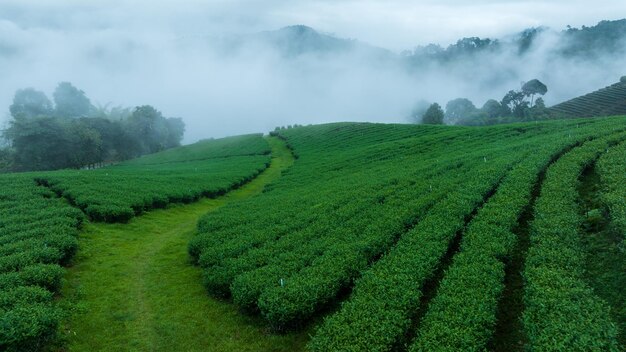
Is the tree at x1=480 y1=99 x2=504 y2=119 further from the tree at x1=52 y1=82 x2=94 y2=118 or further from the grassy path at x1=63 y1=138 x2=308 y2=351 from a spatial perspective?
the tree at x1=52 y1=82 x2=94 y2=118

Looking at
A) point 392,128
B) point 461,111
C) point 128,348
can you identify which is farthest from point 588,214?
point 461,111

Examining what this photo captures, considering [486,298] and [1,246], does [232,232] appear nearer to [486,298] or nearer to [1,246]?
[1,246]

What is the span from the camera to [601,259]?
41.2 feet

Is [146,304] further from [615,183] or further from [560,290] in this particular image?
[615,183]

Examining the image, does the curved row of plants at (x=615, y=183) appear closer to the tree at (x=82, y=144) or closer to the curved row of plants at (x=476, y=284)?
the curved row of plants at (x=476, y=284)

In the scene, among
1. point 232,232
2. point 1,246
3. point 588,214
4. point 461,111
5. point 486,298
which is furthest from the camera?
point 461,111

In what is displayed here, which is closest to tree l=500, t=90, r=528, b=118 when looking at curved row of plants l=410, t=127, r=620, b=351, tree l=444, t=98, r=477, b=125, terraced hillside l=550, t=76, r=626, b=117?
terraced hillside l=550, t=76, r=626, b=117

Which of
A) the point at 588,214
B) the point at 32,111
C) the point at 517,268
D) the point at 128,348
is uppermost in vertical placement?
the point at 32,111

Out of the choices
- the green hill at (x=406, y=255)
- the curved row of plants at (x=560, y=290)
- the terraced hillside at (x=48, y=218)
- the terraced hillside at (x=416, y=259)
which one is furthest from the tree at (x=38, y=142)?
the curved row of plants at (x=560, y=290)

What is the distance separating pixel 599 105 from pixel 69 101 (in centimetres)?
14978

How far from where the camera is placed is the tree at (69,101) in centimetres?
12312

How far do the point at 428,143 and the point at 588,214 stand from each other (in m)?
27.9

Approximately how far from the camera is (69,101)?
409ft

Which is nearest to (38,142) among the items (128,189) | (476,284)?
(128,189)
